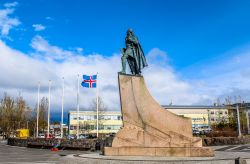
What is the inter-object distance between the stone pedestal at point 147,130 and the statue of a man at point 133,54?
86 cm

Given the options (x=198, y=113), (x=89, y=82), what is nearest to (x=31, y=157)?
(x=89, y=82)

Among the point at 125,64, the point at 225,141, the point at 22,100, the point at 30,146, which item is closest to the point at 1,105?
the point at 22,100

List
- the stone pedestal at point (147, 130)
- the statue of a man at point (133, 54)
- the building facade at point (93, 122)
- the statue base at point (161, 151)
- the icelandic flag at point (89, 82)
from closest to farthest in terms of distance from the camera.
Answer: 1. the statue base at point (161, 151)
2. the stone pedestal at point (147, 130)
3. the statue of a man at point (133, 54)
4. the icelandic flag at point (89, 82)
5. the building facade at point (93, 122)

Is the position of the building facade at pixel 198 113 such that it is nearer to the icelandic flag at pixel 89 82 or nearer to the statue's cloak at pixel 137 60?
the icelandic flag at pixel 89 82

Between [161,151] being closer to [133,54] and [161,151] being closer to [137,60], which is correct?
[137,60]

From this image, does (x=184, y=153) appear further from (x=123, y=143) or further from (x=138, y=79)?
(x=138, y=79)

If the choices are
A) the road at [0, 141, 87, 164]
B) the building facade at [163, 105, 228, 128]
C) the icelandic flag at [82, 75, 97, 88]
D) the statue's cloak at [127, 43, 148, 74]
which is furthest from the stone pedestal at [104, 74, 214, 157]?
the building facade at [163, 105, 228, 128]

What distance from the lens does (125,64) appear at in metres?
14.9

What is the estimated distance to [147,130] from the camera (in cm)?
1377

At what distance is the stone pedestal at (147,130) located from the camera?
13.3 m

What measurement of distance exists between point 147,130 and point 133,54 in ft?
13.6

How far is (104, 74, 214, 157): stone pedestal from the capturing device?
43.5ft

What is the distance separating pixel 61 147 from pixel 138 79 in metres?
15.3

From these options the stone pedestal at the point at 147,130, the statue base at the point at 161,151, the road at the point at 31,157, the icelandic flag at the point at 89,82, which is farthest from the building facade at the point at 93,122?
the statue base at the point at 161,151
